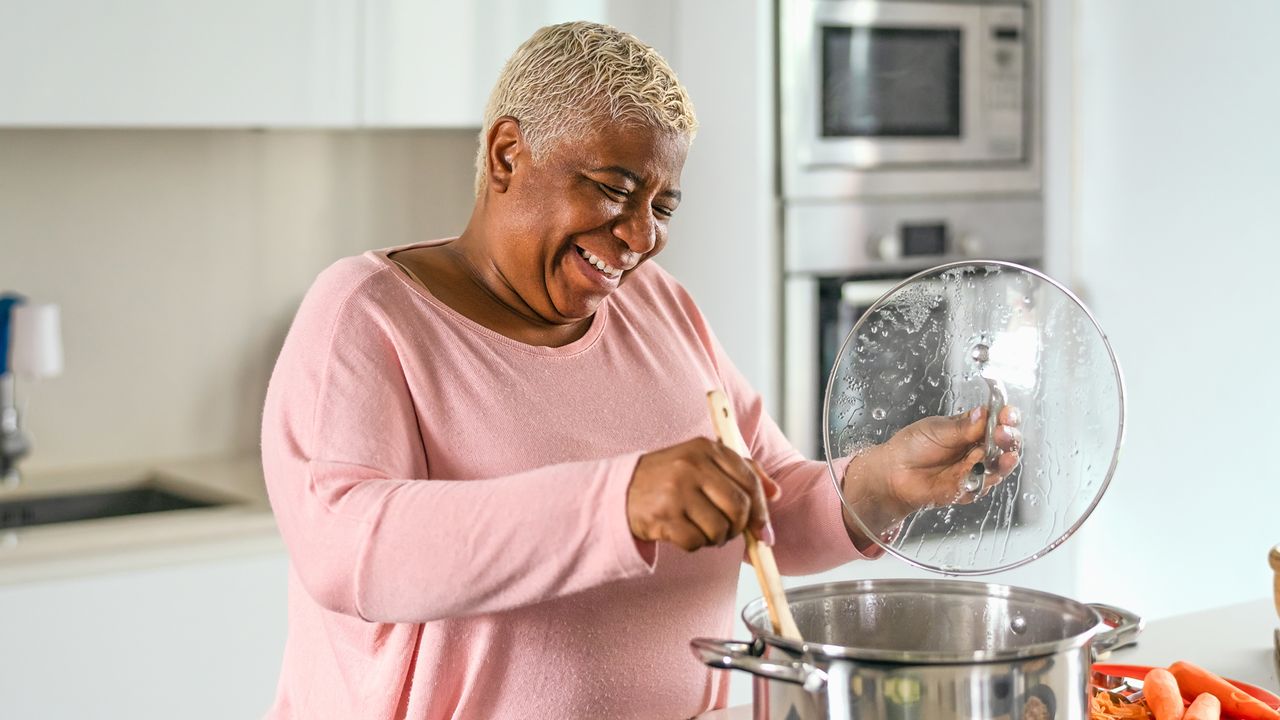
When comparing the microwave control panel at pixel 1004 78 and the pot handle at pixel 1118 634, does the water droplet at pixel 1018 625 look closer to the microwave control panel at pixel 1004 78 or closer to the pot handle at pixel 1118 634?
the pot handle at pixel 1118 634

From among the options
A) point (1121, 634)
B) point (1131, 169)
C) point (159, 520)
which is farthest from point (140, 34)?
point (1131, 169)

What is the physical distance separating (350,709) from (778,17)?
1.60 metres

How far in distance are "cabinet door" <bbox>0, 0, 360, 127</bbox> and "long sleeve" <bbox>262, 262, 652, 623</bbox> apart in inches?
39.8

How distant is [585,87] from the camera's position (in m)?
1.12

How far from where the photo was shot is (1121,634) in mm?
925

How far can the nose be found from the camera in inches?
44.9

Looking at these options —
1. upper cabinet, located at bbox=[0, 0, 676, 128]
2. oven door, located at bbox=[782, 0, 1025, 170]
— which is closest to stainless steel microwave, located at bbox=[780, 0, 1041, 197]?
oven door, located at bbox=[782, 0, 1025, 170]

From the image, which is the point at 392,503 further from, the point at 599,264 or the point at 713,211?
the point at 713,211

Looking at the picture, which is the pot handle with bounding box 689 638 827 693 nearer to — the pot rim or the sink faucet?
the pot rim

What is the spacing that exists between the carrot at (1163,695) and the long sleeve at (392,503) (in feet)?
1.44

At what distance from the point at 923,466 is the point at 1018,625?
149mm

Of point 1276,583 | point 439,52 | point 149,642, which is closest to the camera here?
point 1276,583

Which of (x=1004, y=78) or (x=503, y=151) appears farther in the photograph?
(x=1004, y=78)

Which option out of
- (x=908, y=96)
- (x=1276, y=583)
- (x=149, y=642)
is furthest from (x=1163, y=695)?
(x=908, y=96)
